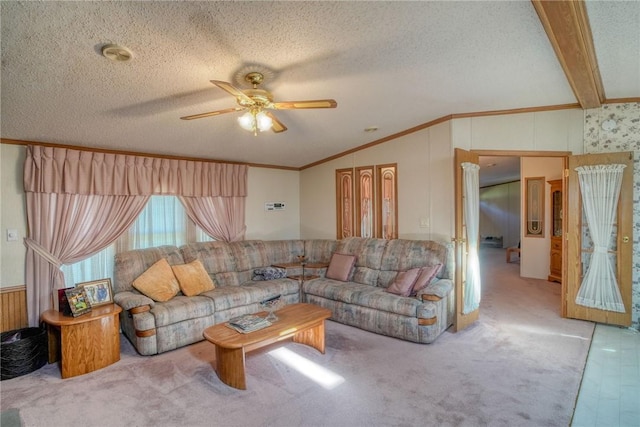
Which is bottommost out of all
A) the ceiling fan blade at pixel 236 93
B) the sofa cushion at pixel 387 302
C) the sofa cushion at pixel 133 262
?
the sofa cushion at pixel 387 302

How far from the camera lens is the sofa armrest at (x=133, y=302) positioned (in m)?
3.17

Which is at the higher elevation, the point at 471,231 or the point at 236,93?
the point at 236,93

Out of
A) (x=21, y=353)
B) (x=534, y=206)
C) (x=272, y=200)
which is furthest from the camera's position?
(x=534, y=206)

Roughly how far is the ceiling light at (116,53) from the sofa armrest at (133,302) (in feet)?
7.28

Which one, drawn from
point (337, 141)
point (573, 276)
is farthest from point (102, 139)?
point (573, 276)

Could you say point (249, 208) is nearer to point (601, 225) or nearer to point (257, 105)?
point (257, 105)

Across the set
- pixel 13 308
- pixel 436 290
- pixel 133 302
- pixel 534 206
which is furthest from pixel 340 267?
pixel 534 206

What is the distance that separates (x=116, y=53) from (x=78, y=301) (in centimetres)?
226

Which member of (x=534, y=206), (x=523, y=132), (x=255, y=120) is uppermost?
(x=523, y=132)

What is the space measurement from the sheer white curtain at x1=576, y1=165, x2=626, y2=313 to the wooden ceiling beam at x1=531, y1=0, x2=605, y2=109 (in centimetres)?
105

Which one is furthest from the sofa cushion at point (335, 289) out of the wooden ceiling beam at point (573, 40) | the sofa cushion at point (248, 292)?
the wooden ceiling beam at point (573, 40)

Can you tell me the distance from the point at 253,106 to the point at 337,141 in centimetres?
243

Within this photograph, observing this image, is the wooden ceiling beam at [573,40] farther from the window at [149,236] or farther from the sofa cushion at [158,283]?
the window at [149,236]

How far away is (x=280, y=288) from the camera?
14.1ft
